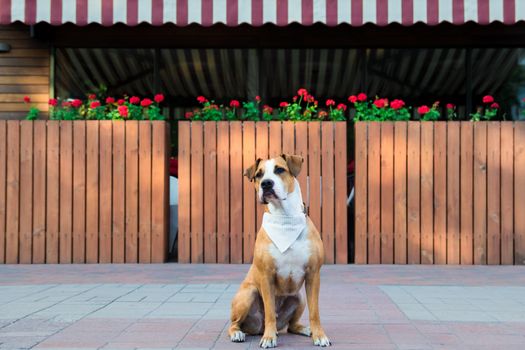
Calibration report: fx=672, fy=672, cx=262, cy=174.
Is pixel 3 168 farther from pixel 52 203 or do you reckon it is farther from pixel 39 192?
pixel 52 203

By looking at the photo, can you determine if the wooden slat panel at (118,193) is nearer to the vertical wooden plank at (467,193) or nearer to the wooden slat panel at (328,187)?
the wooden slat panel at (328,187)

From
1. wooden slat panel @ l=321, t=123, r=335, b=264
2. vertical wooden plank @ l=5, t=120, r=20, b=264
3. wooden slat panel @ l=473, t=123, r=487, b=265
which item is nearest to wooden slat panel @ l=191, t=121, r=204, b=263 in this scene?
wooden slat panel @ l=321, t=123, r=335, b=264

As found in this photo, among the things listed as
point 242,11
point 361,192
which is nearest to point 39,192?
point 242,11

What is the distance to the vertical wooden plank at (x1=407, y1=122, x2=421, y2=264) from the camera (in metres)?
9.23

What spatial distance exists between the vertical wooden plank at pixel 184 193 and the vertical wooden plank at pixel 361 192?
233cm

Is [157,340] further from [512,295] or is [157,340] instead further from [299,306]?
[512,295]

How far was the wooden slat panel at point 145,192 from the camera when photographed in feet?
30.5

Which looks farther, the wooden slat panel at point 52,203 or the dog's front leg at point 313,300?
the wooden slat panel at point 52,203

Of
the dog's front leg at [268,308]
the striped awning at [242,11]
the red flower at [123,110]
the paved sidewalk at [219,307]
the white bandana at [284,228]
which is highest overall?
the striped awning at [242,11]

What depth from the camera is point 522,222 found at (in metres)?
9.20

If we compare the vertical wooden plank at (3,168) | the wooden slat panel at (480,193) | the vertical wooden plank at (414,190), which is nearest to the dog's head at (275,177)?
the vertical wooden plank at (414,190)

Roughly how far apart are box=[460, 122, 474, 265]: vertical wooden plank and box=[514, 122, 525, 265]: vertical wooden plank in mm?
590

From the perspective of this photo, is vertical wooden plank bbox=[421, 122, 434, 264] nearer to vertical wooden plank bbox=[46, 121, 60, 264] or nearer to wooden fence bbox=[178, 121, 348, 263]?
wooden fence bbox=[178, 121, 348, 263]

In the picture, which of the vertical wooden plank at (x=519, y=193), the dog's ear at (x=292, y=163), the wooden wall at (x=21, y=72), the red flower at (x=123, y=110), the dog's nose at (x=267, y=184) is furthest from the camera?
the wooden wall at (x=21, y=72)
